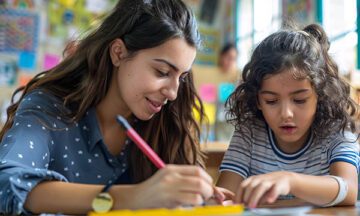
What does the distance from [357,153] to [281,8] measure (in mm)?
2721

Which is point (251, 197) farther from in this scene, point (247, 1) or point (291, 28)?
point (247, 1)

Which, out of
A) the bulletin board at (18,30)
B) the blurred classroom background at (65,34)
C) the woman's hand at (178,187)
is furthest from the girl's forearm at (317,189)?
the bulletin board at (18,30)

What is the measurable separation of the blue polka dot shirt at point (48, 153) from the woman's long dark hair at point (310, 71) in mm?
343

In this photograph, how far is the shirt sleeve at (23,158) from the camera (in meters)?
0.69

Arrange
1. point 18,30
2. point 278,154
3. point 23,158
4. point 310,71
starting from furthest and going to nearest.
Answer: point 18,30
point 278,154
point 310,71
point 23,158

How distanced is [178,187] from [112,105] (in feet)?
1.62

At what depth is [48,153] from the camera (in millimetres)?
875

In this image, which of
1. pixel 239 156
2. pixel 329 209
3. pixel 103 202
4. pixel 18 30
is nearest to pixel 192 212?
pixel 103 202

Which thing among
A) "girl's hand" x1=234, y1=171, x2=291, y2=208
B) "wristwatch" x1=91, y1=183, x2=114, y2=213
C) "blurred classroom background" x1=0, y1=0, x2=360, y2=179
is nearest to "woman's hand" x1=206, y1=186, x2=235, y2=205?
"girl's hand" x1=234, y1=171, x2=291, y2=208

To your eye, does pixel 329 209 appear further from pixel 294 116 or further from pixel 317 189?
pixel 294 116

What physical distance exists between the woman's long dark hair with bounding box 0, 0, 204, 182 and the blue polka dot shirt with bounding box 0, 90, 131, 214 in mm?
31

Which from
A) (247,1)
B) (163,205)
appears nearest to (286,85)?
(163,205)

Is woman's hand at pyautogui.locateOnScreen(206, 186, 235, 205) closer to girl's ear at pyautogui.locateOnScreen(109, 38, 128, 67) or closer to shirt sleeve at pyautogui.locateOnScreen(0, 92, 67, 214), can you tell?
shirt sleeve at pyautogui.locateOnScreen(0, 92, 67, 214)

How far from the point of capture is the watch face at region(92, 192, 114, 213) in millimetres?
644
